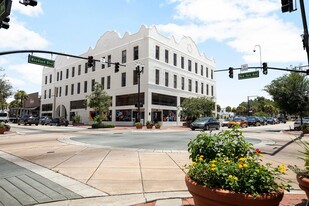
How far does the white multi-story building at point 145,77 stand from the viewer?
4166 cm

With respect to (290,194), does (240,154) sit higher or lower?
higher

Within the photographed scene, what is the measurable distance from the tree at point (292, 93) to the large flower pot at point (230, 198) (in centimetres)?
3035

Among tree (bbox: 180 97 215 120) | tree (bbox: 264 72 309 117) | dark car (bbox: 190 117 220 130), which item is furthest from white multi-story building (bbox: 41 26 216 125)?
tree (bbox: 264 72 309 117)

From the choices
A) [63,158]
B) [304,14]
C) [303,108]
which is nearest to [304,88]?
[303,108]

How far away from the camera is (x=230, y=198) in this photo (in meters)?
2.72

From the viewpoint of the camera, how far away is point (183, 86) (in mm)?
49344

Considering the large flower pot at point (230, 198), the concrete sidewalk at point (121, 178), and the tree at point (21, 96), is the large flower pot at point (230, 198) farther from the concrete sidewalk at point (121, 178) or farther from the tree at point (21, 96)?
the tree at point (21, 96)

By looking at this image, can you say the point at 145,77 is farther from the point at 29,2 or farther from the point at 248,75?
the point at 29,2

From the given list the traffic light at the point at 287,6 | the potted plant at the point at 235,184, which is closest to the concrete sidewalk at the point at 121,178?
the potted plant at the point at 235,184

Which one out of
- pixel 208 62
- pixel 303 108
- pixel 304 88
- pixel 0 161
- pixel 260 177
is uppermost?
pixel 208 62

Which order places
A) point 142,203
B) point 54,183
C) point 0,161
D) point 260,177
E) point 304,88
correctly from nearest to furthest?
point 260,177 → point 142,203 → point 54,183 → point 0,161 → point 304,88

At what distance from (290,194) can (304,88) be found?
2891 centimetres

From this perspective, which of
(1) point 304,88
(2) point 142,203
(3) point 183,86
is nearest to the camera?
(2) point 142,203

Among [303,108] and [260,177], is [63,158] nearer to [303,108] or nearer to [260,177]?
[260,177]
